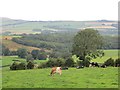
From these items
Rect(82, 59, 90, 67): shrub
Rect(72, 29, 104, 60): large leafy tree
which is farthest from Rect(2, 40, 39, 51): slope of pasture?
Rect(82, 59, 90, 67): shrub

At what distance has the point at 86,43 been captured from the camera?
1794 inches

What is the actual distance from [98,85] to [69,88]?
2.47 m

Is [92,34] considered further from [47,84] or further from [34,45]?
[34,45]

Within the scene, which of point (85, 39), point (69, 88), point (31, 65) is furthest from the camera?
point (85, 39)

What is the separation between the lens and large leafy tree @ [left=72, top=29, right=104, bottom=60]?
45.5 m

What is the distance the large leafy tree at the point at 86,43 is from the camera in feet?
149

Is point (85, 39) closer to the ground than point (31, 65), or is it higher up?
higher up

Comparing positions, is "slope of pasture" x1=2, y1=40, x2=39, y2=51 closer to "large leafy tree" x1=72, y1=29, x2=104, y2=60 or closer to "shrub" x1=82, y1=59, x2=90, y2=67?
"large leafy tree" x1=72, y1=29, x2=104, y2=60

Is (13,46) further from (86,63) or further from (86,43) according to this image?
(86,63)

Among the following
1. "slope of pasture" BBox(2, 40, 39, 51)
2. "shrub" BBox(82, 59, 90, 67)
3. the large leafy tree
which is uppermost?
the large leafy tree

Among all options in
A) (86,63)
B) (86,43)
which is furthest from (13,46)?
(86,63)

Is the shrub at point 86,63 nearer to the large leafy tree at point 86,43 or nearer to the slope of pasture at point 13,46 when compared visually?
the large leafy tree at point 86,43

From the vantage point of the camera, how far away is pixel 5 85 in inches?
868

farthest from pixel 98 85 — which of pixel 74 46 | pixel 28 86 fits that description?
pixel 74 46
